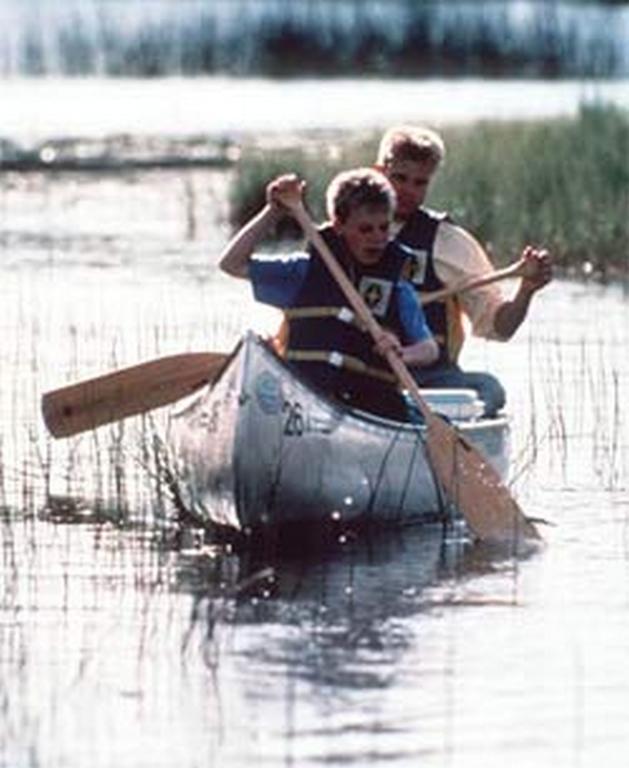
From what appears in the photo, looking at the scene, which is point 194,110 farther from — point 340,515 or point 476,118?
point 340,515

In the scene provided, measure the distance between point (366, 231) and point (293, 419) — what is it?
761 mm

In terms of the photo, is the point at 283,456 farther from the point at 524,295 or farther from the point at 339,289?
the point at 524,295

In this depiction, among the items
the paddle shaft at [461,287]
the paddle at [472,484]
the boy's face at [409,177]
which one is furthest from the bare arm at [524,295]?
the paddle at [472,484]

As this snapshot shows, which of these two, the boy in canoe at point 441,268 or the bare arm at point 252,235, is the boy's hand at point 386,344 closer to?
the bare arm at point 252,235

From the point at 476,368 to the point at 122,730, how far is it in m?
10.1

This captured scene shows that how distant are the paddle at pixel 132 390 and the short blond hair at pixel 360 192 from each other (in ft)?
3.43

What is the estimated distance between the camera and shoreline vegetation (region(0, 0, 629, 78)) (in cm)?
4953

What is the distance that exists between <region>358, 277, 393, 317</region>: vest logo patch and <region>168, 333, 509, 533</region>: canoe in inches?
16.9

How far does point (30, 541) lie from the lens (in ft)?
50.4

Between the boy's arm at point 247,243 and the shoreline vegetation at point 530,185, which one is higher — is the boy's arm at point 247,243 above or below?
above

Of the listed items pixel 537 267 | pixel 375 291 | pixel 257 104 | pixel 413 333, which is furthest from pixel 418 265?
pixel 257 104

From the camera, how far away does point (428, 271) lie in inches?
674

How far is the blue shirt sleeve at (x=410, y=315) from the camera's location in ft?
52.1

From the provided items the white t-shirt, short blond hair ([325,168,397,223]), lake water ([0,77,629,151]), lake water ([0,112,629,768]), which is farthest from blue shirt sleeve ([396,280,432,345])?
lake water ([0,77,629,151])
